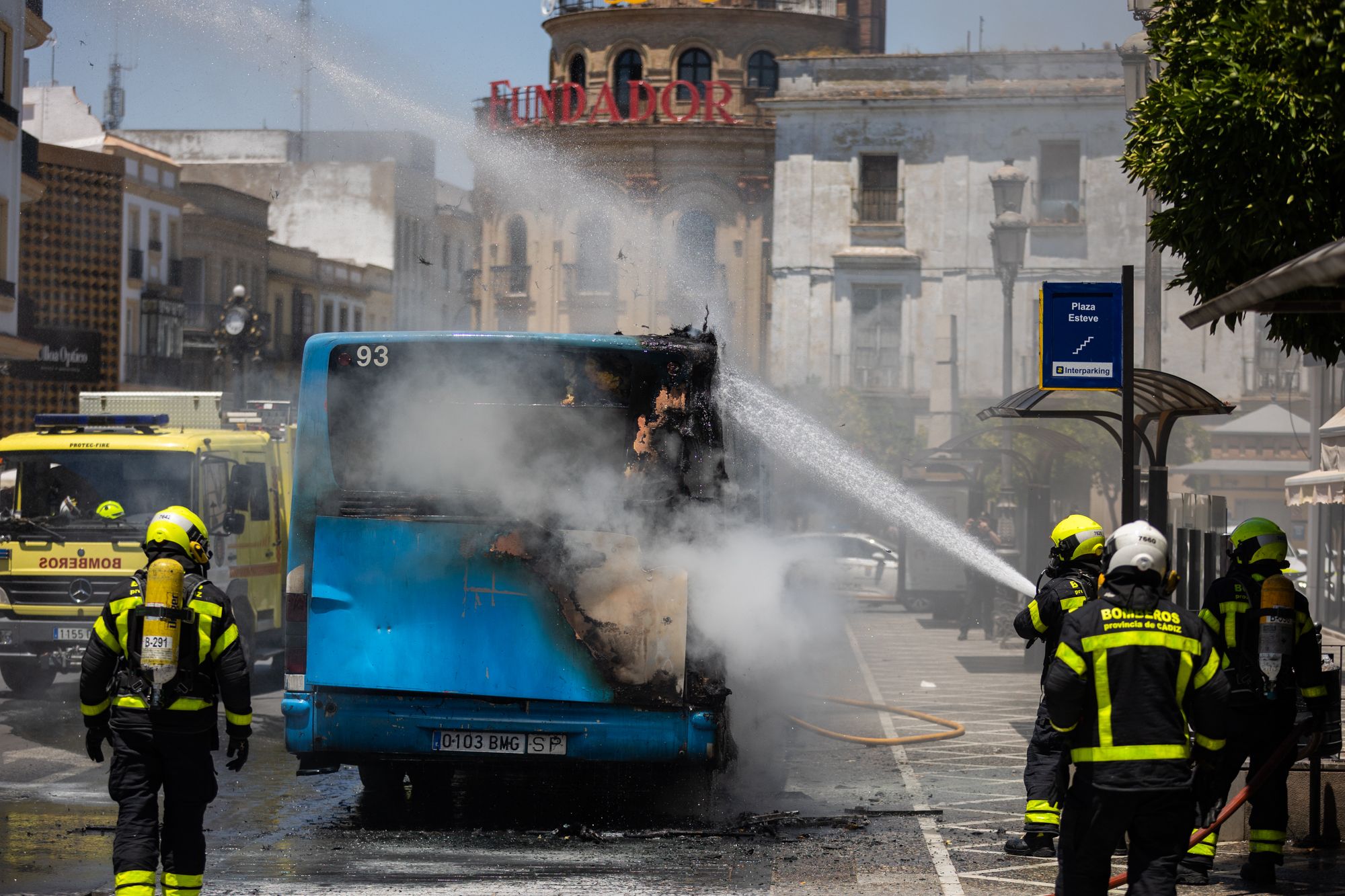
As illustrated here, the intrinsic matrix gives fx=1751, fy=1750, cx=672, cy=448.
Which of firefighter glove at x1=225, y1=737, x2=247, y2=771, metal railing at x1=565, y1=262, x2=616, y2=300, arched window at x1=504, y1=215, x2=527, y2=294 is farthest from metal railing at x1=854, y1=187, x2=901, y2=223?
firefighter glove at x1=225, y1=737, x2=247, y2=771

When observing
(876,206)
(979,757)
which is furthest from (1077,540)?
(876,206)

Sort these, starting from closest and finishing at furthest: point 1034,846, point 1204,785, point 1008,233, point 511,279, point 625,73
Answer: point 1204,785 < point 1034,846 < point 1008,233 < point 625,73 < point 511,279

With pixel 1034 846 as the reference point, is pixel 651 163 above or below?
above

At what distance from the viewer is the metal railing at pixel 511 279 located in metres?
56.9

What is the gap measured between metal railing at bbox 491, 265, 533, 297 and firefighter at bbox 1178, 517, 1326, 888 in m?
49.5

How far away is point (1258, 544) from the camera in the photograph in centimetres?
820

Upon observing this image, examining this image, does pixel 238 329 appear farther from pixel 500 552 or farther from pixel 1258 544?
pixel 1258 544

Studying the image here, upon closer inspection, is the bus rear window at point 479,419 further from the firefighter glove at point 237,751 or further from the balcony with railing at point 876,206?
Result: the balcony with railing at point 876,206

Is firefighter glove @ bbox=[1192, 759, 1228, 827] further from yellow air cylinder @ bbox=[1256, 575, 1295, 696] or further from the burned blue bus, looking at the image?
the burned blue bus

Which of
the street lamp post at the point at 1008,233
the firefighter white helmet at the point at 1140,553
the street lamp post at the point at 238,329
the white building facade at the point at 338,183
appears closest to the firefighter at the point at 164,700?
the firefighter white helmet at the point at 1140,553

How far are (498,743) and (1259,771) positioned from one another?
147 inches

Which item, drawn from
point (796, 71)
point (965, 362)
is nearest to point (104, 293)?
point (796, 71)

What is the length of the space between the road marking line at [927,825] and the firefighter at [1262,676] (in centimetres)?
110

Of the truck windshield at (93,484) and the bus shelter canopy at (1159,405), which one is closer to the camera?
the bus shelter canopy at (1159,405)
